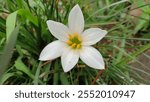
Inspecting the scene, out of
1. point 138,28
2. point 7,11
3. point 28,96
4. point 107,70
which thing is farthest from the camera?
point 138,28

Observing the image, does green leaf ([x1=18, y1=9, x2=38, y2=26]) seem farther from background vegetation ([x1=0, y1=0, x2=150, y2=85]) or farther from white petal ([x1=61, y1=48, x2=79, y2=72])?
white petal ([x1=61, y1=48, x2=79, y2=72])

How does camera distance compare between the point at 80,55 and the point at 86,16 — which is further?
the point at 86,16

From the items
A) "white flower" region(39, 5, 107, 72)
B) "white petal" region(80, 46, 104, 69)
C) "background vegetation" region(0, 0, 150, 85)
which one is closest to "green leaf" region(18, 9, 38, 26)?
"background vegetation" region(0, 0, 150, 85)

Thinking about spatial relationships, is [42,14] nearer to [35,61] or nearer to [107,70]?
[35,61]

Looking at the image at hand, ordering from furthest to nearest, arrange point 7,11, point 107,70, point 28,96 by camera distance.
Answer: point 7,11
point 107,70
point 28,96

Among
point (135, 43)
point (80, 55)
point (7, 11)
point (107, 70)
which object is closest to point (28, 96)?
point (80, 55)

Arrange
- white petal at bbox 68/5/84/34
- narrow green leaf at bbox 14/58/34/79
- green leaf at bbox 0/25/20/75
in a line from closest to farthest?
green leaf at bbox 0/25/20/75, white petal at bbox 68/5/84/34, narrow green leaf at bbox 14/58/34/79

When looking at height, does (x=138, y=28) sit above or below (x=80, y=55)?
below
